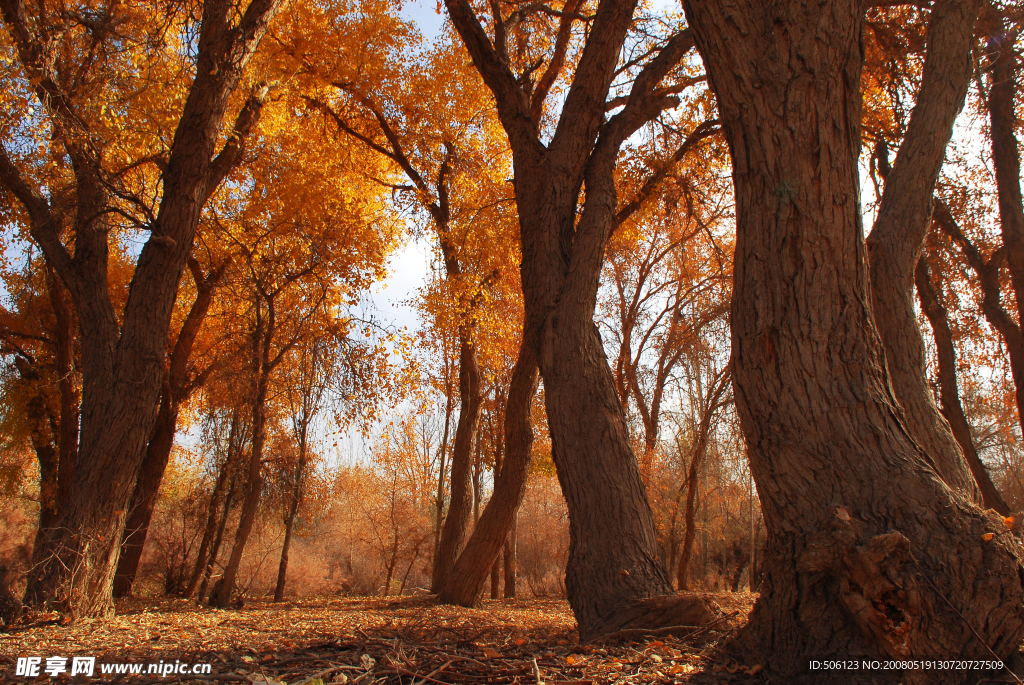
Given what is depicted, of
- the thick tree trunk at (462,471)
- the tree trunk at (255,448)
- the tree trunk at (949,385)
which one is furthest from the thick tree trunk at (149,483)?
the tree trunk at (949,385)

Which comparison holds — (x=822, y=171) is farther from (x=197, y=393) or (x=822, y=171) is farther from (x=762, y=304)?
(x=197, y=393)

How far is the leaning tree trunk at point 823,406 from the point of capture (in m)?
2.11

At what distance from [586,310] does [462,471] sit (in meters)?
5.48

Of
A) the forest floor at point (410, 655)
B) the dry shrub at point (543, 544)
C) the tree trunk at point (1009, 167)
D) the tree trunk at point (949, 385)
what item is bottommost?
the dry shrub at point (543, 544)

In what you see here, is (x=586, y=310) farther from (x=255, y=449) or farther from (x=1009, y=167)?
(x=255, y=449)

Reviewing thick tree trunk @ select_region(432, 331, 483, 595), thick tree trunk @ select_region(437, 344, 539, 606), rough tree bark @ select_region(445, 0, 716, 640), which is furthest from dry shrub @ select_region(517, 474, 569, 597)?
rough tree bark @ select_region(445, 0, 716, 640)

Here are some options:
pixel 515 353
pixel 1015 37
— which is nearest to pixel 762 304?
pixel 1015 37

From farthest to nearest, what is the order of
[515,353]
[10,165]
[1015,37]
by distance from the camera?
1. [515,353]
2. [1015,37]
3. [10,165]

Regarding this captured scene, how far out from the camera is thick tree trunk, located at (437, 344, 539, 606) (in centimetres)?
704

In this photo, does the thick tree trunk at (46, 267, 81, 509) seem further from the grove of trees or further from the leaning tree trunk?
the leaning tree trunk

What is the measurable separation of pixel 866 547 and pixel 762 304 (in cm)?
107

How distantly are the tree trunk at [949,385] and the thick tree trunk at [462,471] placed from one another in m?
6.45

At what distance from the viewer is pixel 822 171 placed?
259 centimetres

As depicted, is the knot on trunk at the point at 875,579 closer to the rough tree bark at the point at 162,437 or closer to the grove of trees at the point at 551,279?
the grove of trees at the point at 551,279
